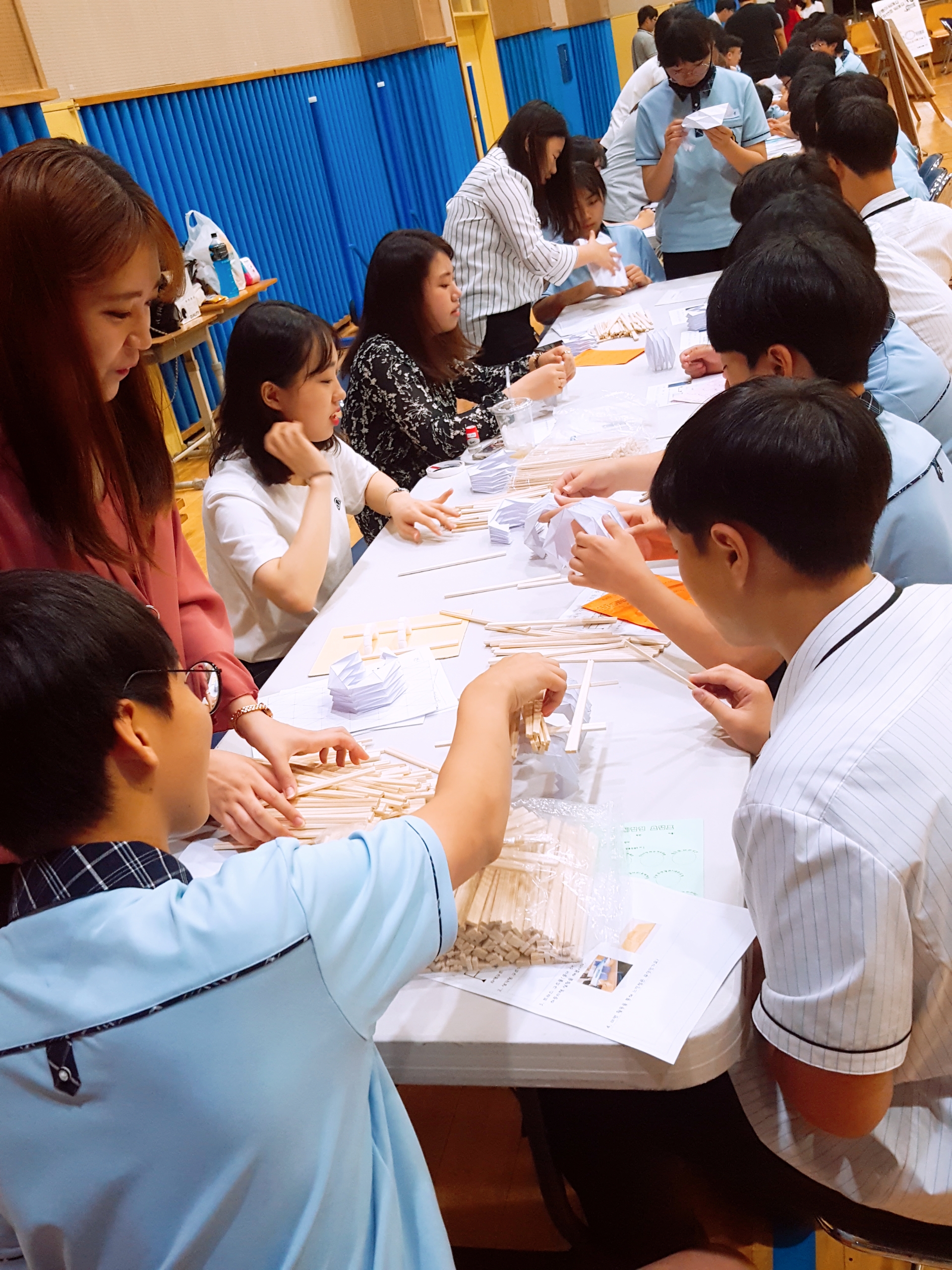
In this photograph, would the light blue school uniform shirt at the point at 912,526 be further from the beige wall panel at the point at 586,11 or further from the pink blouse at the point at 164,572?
the beige wall panel at the point at 586,11

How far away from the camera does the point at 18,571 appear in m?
0.93

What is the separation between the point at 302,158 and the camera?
7578 mm

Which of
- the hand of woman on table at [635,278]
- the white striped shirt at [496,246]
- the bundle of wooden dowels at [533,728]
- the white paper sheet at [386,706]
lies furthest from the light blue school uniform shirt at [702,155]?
the bundle of wooden dowels at [533,728]

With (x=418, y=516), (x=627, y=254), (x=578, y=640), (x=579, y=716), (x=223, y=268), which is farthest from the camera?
(x=223, y=268)

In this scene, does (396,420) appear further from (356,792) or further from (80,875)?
(80,875)

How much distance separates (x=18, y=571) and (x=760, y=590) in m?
0.75

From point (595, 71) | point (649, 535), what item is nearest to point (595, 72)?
point (595, 71)

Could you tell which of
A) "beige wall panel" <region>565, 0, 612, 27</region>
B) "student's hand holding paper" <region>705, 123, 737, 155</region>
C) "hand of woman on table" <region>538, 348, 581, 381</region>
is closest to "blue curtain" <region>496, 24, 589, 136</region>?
"beige wall panel" <region>565, 0, 612, 27</region>

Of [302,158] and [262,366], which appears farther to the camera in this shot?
[302,158]

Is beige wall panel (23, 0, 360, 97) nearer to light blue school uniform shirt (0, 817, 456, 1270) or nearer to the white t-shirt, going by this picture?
the white t-shirt

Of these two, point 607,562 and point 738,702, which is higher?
point 607,562

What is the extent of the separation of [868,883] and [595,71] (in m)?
15.4

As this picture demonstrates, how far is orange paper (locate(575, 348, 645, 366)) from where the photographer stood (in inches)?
133

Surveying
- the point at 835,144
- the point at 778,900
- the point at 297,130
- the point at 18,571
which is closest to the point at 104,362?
the point at 18,571
